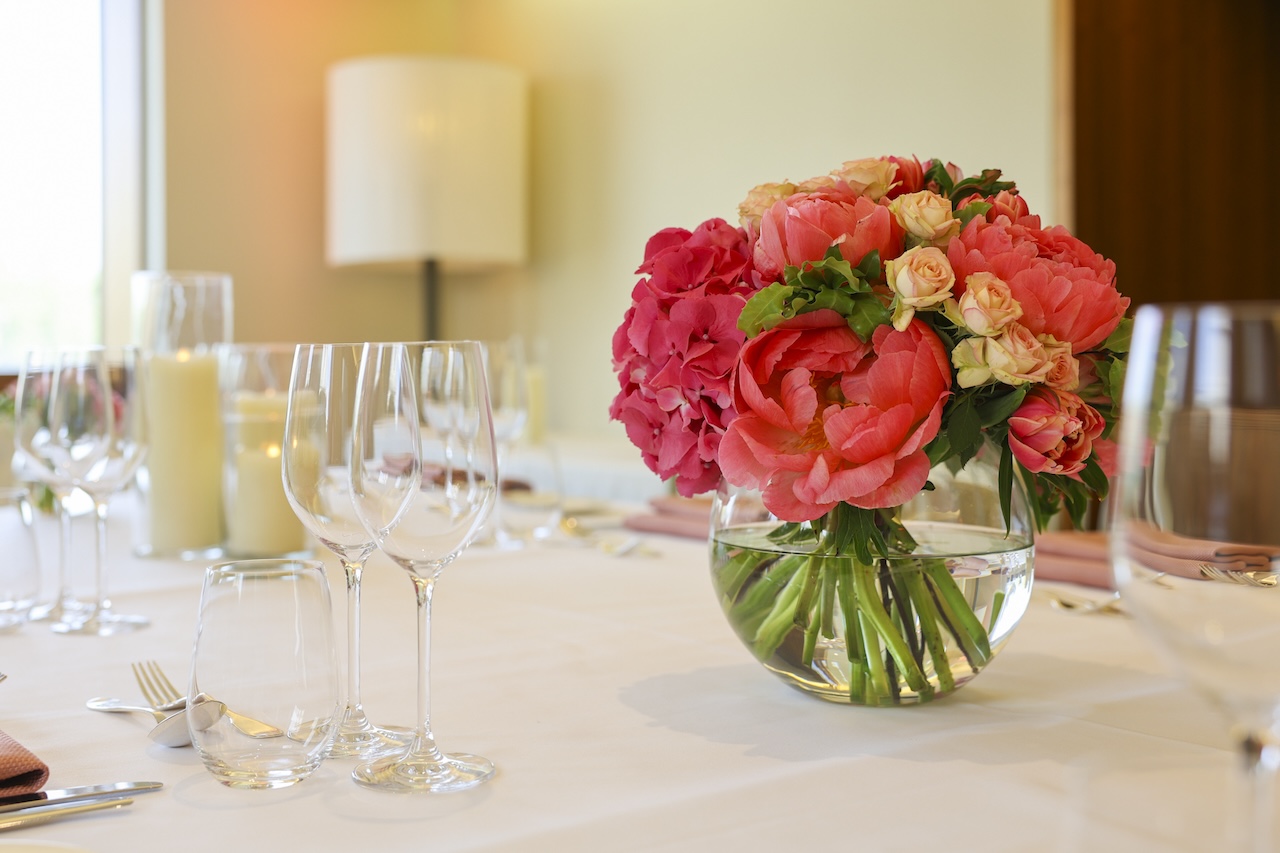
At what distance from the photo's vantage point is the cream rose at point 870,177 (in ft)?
2.39

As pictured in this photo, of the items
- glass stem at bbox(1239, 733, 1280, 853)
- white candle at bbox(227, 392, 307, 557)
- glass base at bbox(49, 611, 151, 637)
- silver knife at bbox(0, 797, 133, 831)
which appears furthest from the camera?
white candle at bbox(227, 392, 307, 557)

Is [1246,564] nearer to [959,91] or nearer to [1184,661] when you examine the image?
[1184,661]

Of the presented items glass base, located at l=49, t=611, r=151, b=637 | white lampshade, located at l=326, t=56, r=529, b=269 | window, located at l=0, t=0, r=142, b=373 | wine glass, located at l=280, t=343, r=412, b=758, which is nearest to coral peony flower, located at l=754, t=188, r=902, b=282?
wine glass, located at l=280, t=343, r=412, b=758

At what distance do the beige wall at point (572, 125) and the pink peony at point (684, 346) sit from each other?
2388mm

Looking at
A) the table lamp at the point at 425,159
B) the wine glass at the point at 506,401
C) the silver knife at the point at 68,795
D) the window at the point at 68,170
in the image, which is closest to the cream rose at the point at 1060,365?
the silver knife at the point at 68,795

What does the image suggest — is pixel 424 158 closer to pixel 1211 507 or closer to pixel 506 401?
pixel 506 401

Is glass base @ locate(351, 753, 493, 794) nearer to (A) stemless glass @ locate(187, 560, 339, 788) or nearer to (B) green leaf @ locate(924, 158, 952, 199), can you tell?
(A) stemless glass @ locate(187, 560, 339, 788)

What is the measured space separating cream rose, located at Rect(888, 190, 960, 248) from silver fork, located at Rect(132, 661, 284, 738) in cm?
44

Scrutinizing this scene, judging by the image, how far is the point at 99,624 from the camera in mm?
989

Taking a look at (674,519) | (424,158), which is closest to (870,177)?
(674,519)

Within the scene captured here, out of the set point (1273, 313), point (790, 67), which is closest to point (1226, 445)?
point (1273, 313)

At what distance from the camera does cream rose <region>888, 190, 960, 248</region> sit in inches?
26.8

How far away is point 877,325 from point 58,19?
3690 millimetres

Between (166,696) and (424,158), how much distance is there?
3037 mm
